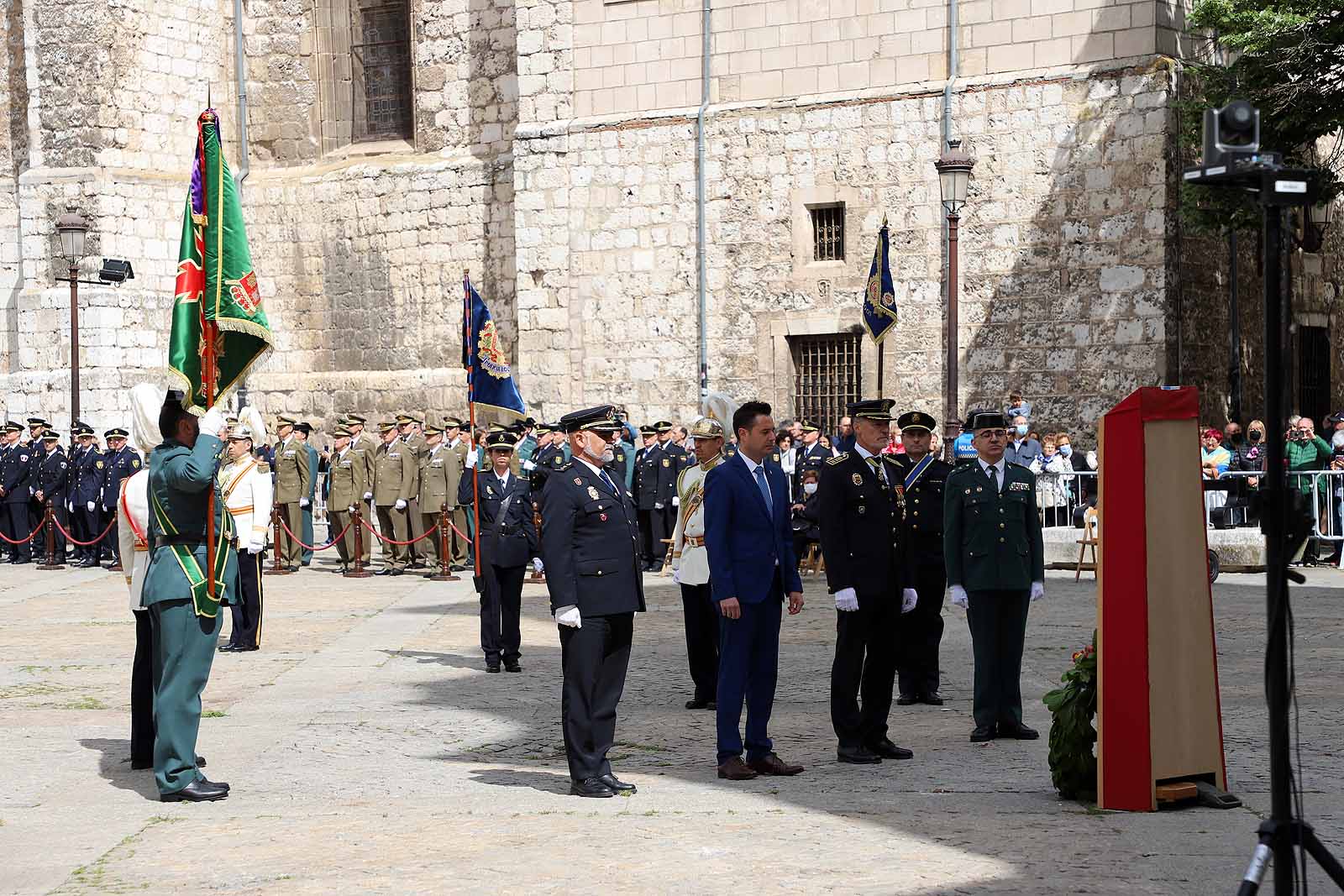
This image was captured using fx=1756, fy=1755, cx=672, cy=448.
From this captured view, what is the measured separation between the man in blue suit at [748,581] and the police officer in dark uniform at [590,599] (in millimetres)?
530

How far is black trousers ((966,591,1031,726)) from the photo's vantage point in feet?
29.3

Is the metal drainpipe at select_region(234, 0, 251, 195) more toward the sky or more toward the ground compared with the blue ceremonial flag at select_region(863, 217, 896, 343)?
more toward the sky

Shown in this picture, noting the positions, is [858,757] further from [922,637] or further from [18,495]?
[18,495]

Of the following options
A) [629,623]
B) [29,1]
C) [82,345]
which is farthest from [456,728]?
[29,1]

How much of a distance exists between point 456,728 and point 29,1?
73.5 ft

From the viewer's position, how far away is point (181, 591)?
7859 mm

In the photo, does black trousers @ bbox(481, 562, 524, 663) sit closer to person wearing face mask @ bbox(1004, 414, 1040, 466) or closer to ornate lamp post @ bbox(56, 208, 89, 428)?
person wearing face mask @ bbox(1004, 414, 1040, 466)

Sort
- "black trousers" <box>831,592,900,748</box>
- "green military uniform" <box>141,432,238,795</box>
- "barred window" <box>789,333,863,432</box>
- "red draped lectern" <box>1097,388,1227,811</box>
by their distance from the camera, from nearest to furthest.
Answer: "red draped lectern" <box>1097,388,1227,811</box>, "green military uniform" <box>141,432,238,795</box>, "black trousers" <box>831,592,900,748</box>, "barred window" <box>789,333,863,432</box>

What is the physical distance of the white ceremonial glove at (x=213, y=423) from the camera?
26.2 ft

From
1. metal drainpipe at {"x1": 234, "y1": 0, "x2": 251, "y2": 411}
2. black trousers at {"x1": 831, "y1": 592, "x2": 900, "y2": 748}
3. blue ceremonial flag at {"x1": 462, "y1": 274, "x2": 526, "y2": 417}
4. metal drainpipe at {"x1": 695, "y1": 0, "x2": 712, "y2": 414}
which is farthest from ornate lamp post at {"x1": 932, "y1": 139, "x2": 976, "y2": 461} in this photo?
metal drainpipe at {"x1": 234, "y1": 0, "x2": 251, "y2": 411}

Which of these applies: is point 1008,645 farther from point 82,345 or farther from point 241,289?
point 82,345

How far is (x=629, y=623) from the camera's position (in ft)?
26.3

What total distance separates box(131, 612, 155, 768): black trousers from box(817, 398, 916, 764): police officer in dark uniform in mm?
3366

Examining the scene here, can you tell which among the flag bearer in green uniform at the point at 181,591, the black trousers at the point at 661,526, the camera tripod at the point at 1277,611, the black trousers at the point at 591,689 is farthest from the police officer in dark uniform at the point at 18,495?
the camera tripod at the point at 1277,611
